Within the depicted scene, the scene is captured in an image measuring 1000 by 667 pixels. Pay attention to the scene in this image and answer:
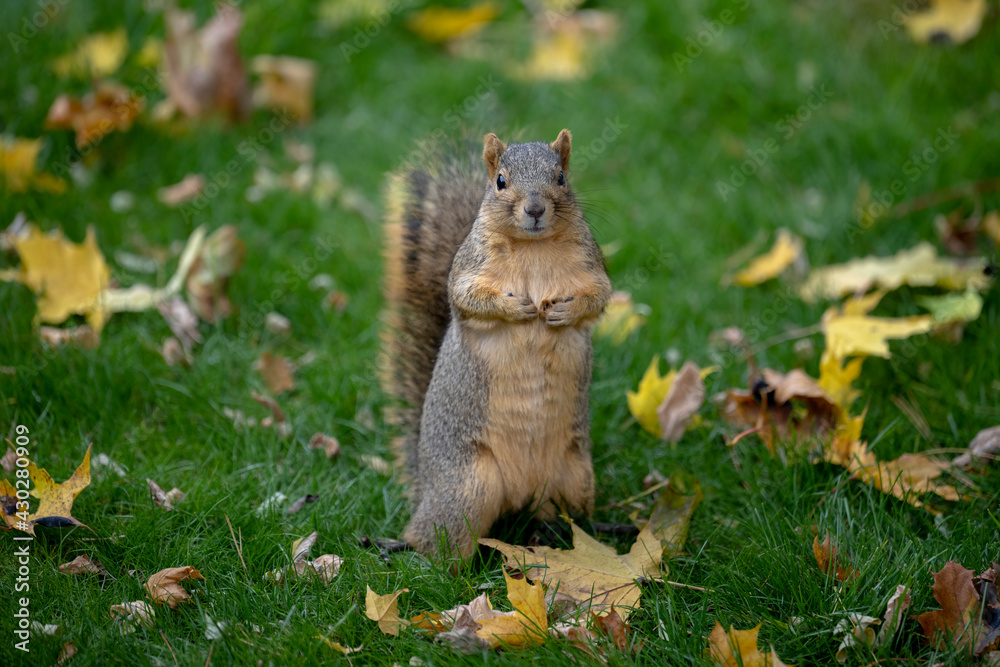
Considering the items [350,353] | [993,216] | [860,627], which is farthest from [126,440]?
[993,216]

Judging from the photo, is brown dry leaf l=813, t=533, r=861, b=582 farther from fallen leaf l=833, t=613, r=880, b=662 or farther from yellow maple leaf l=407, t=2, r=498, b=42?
yellow maple leaf l=407, t=2, r=498, b=42

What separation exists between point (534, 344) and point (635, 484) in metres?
0.62

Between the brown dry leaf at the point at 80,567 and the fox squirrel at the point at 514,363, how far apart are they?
0.66 m

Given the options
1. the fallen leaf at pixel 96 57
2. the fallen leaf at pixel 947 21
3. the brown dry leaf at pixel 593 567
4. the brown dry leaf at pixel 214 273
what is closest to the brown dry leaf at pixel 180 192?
the brown dry leaf at pixel 214 273

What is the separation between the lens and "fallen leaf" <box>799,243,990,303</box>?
2709mm

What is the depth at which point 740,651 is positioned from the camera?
155 cm

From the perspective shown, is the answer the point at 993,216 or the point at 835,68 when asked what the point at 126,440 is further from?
the point at 835,68

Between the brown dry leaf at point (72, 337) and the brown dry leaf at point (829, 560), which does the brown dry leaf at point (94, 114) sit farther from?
the brown dry leaf at point (829, 560)

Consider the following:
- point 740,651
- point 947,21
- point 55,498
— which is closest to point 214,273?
point 55,498

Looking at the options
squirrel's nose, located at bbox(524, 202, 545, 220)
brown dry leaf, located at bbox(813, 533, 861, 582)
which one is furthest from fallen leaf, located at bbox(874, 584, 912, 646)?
squirrel's nose, located at bbox(524, 202, 545, 220)

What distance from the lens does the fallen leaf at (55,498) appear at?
1885 mm

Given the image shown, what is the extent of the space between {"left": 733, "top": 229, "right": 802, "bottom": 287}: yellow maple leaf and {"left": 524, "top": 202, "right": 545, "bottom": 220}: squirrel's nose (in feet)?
4.44

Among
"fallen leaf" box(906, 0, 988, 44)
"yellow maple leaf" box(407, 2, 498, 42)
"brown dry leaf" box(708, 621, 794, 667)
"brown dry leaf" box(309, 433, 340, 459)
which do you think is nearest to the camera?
"brown dry leaf" box(708, 621, 794, 667)

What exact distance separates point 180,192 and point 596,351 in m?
1.73
